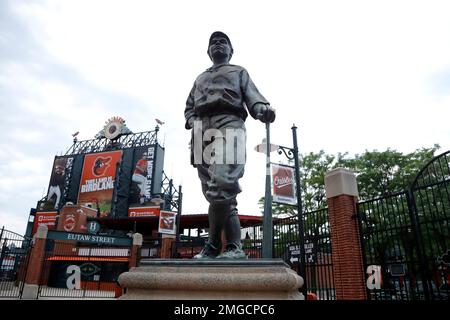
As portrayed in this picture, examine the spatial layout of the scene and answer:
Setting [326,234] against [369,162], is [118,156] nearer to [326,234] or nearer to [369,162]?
[369,162]

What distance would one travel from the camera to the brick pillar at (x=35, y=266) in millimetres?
16553

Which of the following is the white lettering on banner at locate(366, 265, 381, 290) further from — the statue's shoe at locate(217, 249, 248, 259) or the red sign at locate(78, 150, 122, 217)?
the red sign at locate(78, 150, 122, 217)

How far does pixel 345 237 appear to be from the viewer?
333 inches

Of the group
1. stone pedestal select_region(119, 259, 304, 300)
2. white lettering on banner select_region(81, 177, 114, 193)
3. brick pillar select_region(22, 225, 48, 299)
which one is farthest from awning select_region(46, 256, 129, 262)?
stone pedestal select_region(119, 259, 304, 300)

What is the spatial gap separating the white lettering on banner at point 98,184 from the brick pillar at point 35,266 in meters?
18.7

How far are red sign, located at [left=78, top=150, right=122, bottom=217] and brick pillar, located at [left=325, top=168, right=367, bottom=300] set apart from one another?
3133 centimetres

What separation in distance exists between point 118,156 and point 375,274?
34178 mm

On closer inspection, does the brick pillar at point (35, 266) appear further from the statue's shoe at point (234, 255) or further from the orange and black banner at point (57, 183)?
the orange and black banner at point (57, 183)

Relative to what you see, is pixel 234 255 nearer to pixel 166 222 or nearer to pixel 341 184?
pixel 341 184

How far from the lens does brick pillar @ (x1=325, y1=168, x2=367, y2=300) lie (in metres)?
8.09

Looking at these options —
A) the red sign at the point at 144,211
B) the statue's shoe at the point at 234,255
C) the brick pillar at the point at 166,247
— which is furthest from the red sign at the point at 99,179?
the statue's shoe at the point at 234,255

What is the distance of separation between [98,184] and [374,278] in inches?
1365

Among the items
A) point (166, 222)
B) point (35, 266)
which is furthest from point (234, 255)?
point (35, 266)
